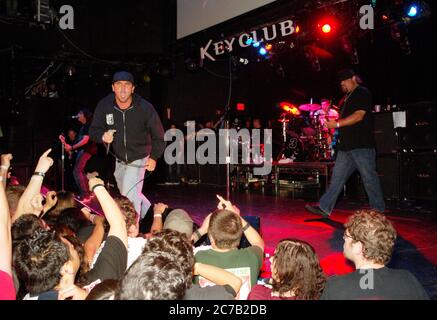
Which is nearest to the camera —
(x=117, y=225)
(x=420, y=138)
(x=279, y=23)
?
(x=117, y=225)

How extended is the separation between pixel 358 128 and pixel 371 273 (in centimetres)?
350

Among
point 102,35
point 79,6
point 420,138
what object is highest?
point 79,6

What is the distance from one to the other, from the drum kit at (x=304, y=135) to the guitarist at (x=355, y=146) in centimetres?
494

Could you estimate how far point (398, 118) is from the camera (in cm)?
732

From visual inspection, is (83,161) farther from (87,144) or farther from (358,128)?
(358,128)

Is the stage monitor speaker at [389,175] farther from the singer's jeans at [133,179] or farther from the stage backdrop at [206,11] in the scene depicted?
the singer's jeans at [133,179]

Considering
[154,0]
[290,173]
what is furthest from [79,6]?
[290,173]

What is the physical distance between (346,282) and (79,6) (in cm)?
1127

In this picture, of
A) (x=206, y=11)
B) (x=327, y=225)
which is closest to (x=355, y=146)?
(x=327, y=225)

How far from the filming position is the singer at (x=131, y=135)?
4.52 meters

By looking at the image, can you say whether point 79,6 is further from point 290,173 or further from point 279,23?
point 290,173

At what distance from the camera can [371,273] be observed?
1773 millimetres

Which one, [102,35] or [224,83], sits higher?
[102,35]
